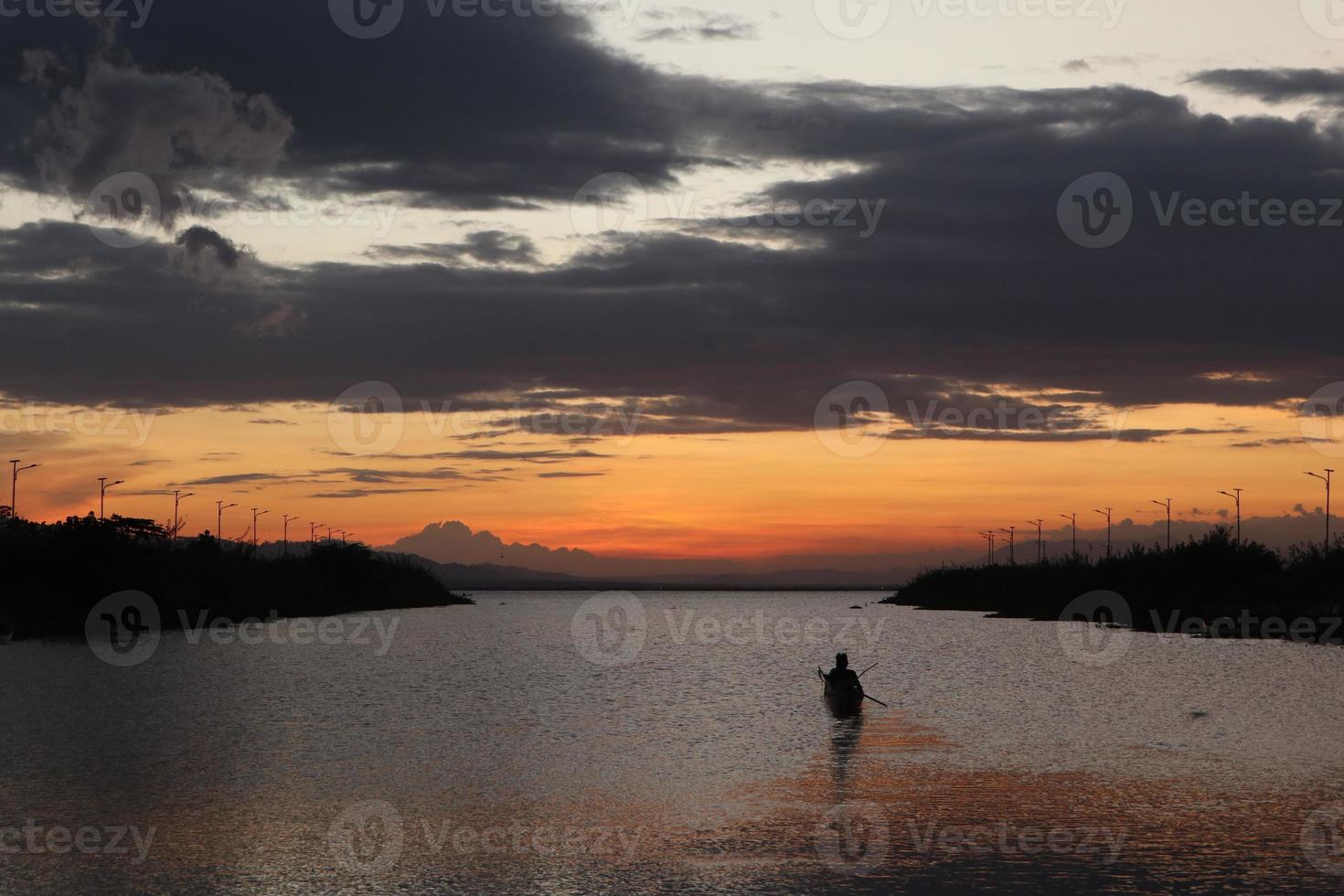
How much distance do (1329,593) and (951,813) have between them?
10721cm

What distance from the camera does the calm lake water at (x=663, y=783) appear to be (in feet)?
86.1

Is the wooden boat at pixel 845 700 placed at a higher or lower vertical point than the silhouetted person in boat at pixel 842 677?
lower

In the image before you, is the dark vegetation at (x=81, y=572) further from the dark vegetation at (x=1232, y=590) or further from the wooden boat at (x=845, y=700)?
the dark vegetation at (x=1232, y=590)

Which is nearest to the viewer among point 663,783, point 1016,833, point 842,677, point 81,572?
point 1016,833

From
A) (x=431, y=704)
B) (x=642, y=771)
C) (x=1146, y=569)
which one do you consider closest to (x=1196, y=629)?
(x=1146, y=569)

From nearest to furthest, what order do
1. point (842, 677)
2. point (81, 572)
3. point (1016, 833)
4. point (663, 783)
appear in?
point (1016, 833) → point (663, 783) → point (842, 677) → point (81, 572)

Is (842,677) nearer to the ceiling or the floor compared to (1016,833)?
nearer to the ceiling

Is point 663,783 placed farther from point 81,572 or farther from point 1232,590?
point 1232,590

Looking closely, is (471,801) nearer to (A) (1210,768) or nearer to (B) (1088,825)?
(B) (1088,825)

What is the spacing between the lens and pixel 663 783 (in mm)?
38250

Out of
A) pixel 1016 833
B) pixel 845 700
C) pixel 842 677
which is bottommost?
pixel 845 700

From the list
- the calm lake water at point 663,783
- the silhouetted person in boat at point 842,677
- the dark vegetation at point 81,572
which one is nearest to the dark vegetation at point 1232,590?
the calm lake water at point 663,783

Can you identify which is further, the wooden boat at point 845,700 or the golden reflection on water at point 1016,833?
the wooden boat at point 845,700

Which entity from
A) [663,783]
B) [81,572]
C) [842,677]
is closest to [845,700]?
[842,677]
